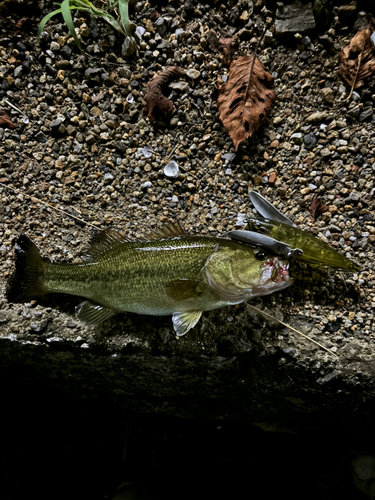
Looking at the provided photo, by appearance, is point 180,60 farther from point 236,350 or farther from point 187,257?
point 236,350

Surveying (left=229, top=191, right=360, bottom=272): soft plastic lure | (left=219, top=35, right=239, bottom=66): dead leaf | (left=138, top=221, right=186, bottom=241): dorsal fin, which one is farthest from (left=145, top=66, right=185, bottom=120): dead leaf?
(left=229, top=191, right=360, bottom=272): soft plastic lure

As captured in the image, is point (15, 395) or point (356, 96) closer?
point (356, 96)

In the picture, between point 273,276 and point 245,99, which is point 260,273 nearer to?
point 273,276

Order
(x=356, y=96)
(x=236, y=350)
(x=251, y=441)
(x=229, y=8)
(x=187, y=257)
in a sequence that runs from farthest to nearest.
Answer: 1. (x=251, y=441)
2. (x=229, y=8)
3. (x=356, y=96)
4. (x=236, y=350)
5. (x=187, y=257)

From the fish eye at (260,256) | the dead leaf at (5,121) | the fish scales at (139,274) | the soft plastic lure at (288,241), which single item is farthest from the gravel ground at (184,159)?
the fish eye at (260,256)

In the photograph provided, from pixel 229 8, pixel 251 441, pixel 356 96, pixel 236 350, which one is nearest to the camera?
pixel 236 350

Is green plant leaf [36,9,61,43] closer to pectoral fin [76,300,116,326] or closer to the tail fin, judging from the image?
the tail fin

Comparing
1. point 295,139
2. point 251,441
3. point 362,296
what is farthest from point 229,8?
point 251,441
